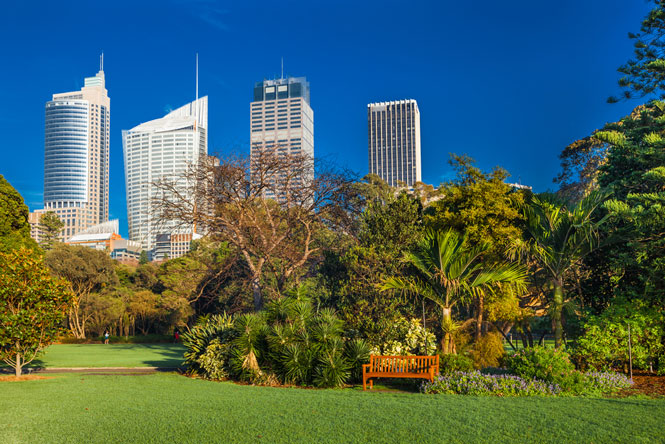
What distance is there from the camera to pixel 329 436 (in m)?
6.00

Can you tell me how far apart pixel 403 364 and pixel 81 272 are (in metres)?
34.1

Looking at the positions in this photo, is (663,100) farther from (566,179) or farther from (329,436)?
(566,179)

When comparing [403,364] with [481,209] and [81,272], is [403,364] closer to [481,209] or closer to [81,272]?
[481,209]

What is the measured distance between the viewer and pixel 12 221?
18172mm

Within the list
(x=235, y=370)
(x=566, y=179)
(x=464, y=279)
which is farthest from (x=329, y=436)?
(x=566, y=179)

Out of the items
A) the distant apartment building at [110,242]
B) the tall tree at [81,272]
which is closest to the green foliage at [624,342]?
the tall tree at [81,272]

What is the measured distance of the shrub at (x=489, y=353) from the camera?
12820 mm

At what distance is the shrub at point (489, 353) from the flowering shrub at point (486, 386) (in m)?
2.99

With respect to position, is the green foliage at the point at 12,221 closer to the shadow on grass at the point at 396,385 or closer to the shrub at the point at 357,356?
the shrub at the point at 357,356

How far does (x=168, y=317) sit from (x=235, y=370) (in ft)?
98.3

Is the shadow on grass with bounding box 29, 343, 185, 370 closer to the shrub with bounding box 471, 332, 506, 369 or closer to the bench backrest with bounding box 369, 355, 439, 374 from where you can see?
the bench backrest with bounding box 369, 355, 439, 374

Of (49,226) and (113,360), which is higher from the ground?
(49,226)

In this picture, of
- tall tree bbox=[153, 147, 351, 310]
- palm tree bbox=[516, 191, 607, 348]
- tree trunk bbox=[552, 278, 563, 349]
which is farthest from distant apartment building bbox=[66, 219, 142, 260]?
tree trunk bbox=[552, 278, 563, 349]

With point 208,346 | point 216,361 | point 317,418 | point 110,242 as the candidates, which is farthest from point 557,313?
point 110,242
